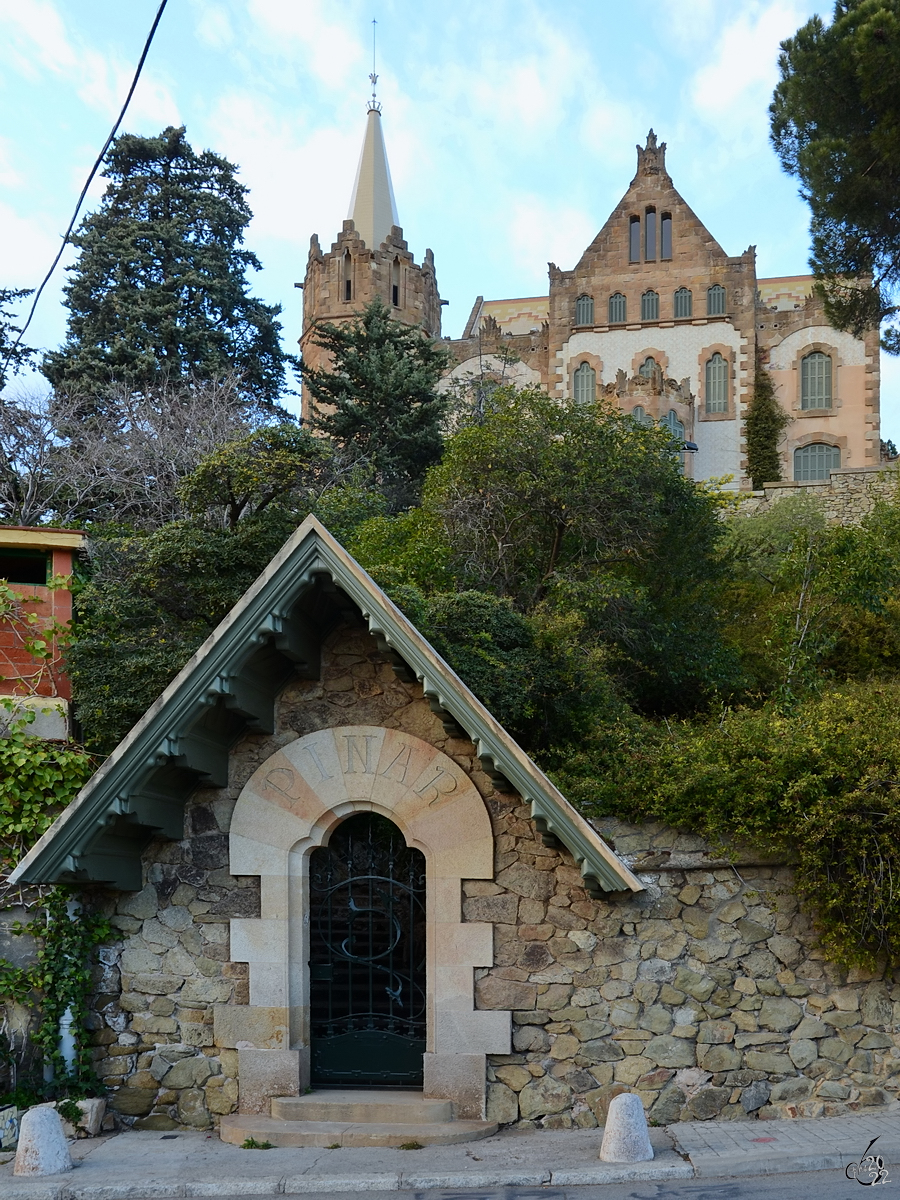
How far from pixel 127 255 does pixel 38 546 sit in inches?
750

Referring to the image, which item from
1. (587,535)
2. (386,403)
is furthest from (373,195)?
(587,535)

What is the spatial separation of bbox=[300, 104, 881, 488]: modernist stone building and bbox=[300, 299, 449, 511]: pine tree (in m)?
15.1

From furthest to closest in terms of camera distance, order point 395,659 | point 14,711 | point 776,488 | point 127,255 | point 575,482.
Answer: point 776,488, point 127,255, point 575,482, point 14,711, point 395,659

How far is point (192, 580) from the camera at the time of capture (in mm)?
12641

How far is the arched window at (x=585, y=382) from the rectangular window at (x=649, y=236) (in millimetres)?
4731

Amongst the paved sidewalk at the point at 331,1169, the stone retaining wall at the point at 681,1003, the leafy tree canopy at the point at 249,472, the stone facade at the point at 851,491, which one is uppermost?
the stone facade at the point at 851,491

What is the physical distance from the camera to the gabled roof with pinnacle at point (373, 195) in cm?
4578

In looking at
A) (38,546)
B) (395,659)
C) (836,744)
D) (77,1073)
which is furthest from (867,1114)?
(38,546)

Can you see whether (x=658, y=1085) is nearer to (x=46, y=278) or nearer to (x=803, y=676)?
(x=803, y=676)

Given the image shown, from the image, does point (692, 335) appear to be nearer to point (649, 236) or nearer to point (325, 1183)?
point (649, 236)

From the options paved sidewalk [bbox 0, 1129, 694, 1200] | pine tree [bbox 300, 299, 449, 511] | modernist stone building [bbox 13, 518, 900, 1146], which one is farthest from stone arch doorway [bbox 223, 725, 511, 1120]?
pine tree [bbox 300, 299, 449, 511]

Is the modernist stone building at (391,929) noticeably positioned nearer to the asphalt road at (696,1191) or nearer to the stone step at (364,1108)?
the stone step at (364,1108)

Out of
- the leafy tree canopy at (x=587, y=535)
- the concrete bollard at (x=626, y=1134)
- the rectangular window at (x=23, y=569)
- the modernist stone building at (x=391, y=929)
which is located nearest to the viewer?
the concrete bollard at (x=626, y=1134)

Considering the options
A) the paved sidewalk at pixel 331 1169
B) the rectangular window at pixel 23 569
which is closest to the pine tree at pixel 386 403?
the rectangular window at pixel 23 569
